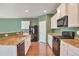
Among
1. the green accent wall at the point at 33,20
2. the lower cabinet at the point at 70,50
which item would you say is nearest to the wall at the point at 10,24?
the green accent wall at the point at 33,20

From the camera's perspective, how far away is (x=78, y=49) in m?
1.93

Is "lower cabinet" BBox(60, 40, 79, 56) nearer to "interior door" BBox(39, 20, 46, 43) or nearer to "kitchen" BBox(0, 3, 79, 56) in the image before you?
"kitchen" BBox(0, 3, 79, 56)

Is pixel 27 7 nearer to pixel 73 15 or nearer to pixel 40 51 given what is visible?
pixel 40 51

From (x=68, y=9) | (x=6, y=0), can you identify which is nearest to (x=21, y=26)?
(x=68, y=9)

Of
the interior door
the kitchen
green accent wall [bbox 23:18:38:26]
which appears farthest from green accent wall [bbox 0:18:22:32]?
the interior door

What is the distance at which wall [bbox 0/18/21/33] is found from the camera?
1111 cm

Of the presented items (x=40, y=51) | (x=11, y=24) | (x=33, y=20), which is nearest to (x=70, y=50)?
(x=40, y=51)

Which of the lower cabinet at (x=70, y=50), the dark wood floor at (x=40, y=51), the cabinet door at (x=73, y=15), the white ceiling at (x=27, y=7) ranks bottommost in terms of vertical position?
the dark wood floor at (x=40, y=51)

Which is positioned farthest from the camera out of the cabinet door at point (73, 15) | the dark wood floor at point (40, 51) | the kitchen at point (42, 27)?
the dark wood floor at point (40, 51)

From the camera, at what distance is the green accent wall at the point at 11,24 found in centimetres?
1111

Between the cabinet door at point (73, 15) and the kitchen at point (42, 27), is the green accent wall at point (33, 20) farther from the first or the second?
the cabinet door at point (73, 15)

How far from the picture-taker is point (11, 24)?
37.2ft

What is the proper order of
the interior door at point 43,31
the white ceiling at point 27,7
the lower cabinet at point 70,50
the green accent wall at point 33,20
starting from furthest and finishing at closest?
the green accent wall at point 33,20 → the interior door at point 43,31 → the white ceiling at point 27,7 → the lower cabinet at point 70,50

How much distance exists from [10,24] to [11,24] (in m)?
0.15
